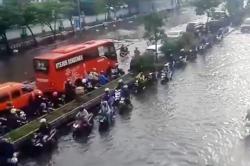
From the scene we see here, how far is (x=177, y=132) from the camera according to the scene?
2059 cm

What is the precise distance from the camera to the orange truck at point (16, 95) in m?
22.2

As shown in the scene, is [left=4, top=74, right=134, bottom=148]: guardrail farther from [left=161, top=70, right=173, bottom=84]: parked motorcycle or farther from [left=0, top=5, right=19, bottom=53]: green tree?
[left=0, top=5, right=19, bottom=53]: green tree

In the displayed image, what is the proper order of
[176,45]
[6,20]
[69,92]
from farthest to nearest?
[6,20]
[176,45]
[69,92]

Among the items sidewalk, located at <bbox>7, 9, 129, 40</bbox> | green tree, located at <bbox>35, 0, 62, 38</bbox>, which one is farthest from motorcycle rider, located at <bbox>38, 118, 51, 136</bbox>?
sidewalk, located at <bbox>7, 9, 129, 40</bbox>

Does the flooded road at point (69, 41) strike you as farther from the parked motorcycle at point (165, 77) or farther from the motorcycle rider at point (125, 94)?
the motorcycle rider at point (125, 94)

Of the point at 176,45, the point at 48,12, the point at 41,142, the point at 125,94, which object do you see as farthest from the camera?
the point at 48,12

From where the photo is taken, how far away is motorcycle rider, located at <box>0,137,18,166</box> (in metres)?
17.0

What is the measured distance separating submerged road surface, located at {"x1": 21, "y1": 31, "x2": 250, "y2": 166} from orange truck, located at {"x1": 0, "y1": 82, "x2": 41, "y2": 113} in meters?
3.67

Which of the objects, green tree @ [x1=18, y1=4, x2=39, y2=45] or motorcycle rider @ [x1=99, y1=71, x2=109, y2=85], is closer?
motorcycle rider @ [x1=99, y1=71, x2=109, y2=85]

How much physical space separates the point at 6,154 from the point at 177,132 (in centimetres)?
785

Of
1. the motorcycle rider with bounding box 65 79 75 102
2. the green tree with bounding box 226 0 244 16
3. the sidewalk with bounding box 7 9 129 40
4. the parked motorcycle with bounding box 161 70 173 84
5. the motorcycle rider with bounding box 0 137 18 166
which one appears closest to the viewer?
the motorcycle rider with bounding box 0 137 18 166

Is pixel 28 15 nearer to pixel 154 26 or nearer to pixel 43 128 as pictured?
pixel 154 26

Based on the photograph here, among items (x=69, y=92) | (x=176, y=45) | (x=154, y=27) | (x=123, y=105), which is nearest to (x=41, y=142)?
(x=123, y=105)

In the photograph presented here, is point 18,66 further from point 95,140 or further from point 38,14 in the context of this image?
point 95,140
